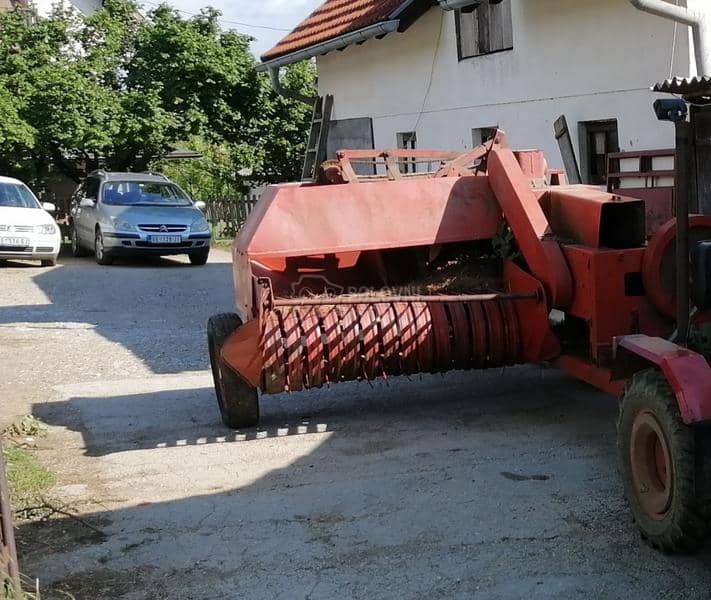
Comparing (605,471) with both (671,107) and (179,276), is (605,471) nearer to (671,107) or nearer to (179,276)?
(671,107)

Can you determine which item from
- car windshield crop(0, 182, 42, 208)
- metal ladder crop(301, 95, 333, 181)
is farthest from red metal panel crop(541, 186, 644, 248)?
car windshield crop(0, 182, 42, 208)

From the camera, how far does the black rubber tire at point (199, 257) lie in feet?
61.3

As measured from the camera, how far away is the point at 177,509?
17.9 ft

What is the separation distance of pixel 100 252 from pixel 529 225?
13.4m

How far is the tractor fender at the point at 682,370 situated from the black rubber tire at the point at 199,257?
47.1 feet

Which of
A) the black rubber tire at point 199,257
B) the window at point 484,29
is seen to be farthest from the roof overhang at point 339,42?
the black rubber tire at point 199,257

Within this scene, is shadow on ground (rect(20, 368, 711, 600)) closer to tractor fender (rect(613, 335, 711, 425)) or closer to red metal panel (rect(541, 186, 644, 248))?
tractor fender (rect(613, 335, 711, 425))

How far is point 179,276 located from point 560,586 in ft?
43.0

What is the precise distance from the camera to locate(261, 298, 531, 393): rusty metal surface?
6391mm

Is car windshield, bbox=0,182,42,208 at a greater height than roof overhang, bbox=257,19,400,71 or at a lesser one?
lesser

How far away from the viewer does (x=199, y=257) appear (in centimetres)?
1875

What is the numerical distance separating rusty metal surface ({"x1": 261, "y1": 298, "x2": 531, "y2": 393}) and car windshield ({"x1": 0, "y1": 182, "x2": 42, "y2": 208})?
1299 cm

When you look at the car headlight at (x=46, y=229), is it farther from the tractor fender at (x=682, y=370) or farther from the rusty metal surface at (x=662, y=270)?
the tractor fender at (x=682, y=370)

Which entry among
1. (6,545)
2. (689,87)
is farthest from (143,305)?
(6,545)
